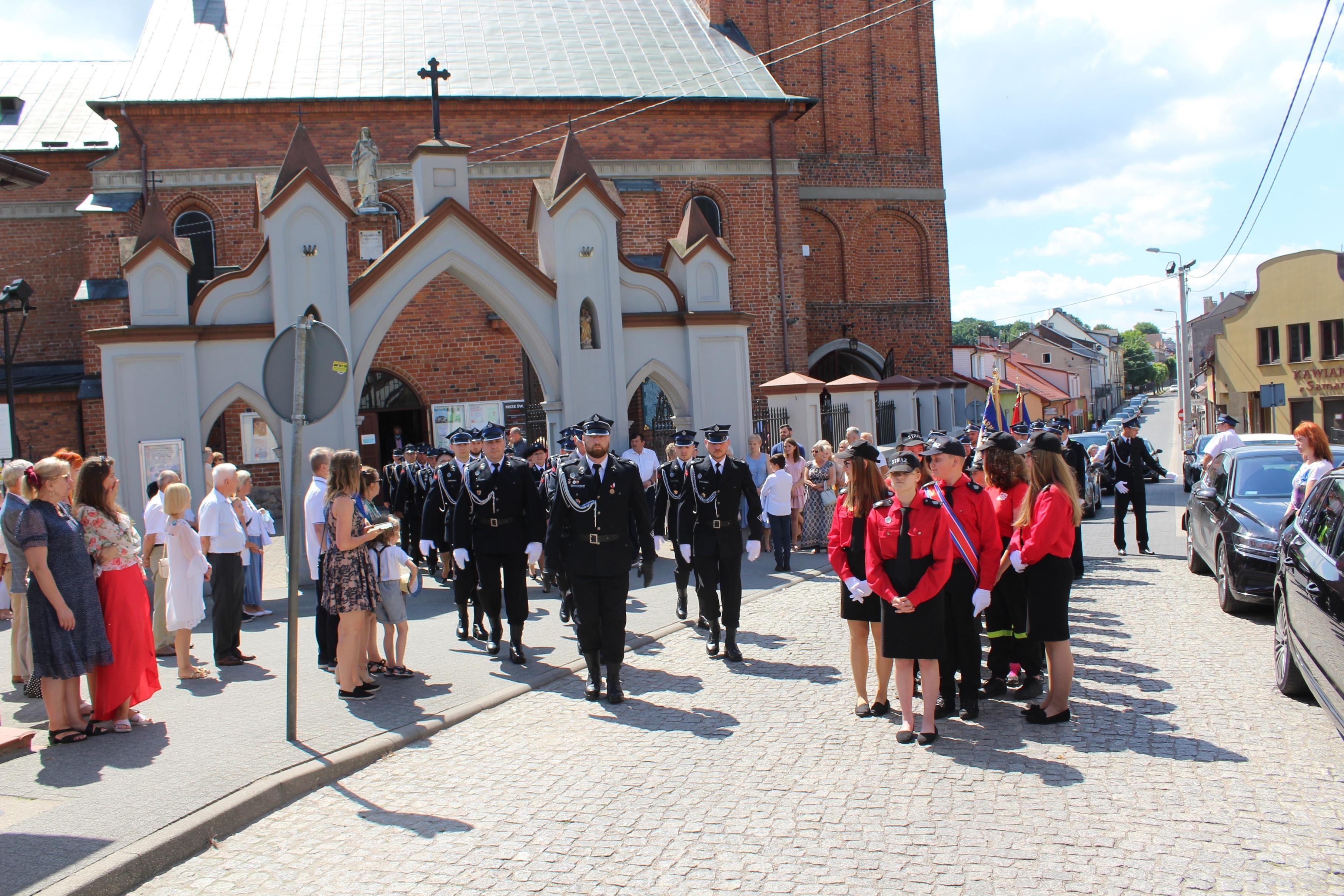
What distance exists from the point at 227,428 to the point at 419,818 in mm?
19963

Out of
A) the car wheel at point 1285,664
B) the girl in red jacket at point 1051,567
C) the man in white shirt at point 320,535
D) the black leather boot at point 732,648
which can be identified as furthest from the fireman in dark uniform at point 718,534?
the car wheel at point 1285,664

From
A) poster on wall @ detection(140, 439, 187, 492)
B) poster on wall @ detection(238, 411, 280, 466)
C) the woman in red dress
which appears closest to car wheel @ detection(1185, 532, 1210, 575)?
the woman in red dress

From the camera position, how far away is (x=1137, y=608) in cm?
958

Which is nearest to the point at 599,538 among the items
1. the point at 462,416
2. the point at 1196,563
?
the point at 1196,563

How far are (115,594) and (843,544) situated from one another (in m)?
4.55

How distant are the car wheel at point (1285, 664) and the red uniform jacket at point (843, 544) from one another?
2.66 metres

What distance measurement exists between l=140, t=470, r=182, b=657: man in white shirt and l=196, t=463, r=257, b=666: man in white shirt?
39 cm

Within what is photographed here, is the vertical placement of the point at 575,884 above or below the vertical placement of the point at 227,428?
below

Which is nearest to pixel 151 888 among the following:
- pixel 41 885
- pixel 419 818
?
pixel 41 885

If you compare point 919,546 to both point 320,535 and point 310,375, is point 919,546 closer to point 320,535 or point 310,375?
point 310,375

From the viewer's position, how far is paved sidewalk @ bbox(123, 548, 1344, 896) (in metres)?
4.10

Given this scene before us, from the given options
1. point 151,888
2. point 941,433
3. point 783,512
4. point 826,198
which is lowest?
point 151,888

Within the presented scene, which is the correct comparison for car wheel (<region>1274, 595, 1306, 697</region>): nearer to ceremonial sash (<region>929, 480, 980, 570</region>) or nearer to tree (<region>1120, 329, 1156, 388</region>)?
ceremonial sash (<region>929, 480, 980, 570</region>)

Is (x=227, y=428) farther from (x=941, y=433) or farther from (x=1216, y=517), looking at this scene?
(x=1216, y=517)
